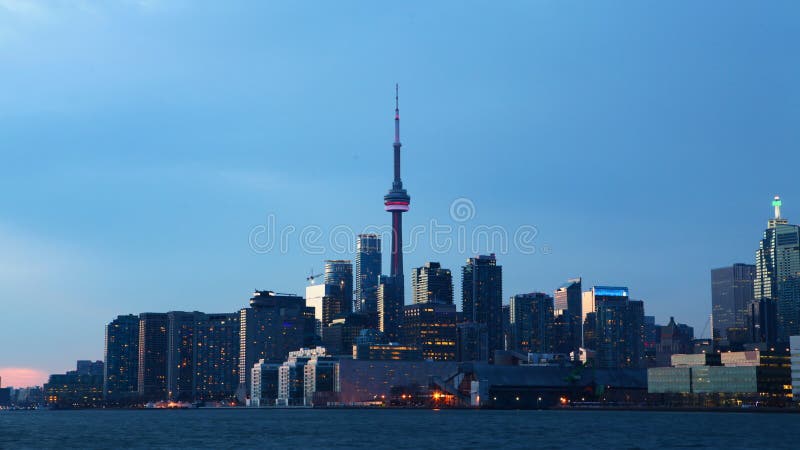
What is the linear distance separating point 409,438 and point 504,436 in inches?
614

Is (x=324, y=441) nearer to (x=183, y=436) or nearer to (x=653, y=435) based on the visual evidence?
(x=183, y=436)

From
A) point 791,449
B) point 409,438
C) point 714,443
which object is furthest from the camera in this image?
point 409,438

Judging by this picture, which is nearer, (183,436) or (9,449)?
(9,449)

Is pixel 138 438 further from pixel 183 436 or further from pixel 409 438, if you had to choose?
pixel 409 438

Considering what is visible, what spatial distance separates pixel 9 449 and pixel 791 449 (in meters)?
107

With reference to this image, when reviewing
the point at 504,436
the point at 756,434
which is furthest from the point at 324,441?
the point at 756,434

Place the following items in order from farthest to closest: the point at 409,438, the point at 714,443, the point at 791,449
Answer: the point at 409,438, the point at 714,443, the point at 791,449

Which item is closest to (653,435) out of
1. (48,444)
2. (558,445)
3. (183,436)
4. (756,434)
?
(756,434)

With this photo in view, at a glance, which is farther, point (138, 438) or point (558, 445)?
point (138, 438)

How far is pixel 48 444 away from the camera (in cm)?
17750

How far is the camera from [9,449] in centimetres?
16512

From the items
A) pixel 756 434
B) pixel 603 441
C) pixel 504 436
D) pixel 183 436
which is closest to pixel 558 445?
Result: pixel 603 441

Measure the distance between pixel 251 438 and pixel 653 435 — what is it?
64.7 metres

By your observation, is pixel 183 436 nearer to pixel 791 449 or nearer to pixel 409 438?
pixel 409 438
